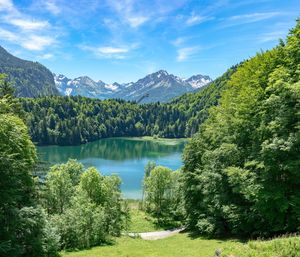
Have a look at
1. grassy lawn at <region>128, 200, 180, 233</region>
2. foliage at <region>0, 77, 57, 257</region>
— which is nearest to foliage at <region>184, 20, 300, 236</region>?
foliage at <region>0, 77, 57, 257</region>

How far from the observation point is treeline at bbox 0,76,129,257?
19.2 meters

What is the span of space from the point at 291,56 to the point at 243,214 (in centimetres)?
1277

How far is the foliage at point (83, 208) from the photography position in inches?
1227

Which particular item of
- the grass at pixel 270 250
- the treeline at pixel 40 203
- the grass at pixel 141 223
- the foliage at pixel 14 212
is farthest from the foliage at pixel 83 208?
the grass at pixel 270 250

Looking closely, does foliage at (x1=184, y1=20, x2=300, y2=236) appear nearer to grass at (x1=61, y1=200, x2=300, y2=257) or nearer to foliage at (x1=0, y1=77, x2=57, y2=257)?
grass at (x1=61, y1=200, x2=300, y2=257)

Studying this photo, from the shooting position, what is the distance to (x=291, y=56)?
24984mm

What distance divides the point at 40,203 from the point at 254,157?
72.7ft

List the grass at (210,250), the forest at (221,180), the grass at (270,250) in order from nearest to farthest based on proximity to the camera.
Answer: the grass at (270,250), the grass at (210,250), the forest at (221,180)

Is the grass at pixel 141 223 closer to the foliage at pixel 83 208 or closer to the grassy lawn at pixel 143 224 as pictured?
the grassy lawn at pixel 143 224

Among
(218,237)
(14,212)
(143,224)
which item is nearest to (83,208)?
(218,237)

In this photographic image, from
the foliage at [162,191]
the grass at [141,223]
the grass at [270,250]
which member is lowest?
the grass at [141,223]

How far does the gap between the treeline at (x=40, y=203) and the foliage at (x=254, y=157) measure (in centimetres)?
1075

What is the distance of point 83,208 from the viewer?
3177 centimetres

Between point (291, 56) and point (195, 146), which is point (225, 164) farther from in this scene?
point (291, 56)
